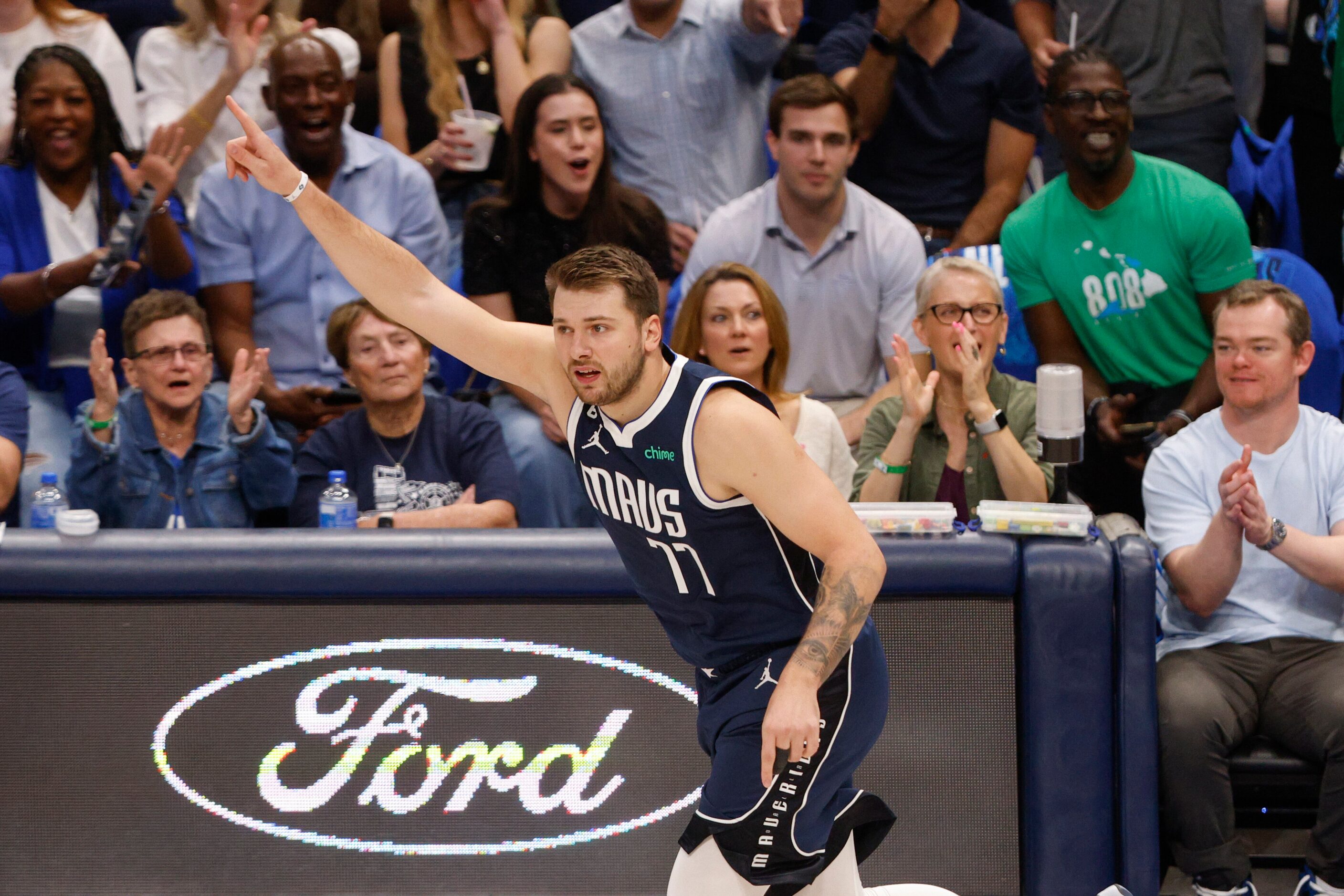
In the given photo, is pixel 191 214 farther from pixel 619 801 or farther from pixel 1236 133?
pixel 1236 133

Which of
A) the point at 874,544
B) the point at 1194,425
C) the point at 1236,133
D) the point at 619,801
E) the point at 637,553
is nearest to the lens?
the point at 874,544

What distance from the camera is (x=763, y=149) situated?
5.94 meters

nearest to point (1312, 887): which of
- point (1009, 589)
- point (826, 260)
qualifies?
point (1009, 589)

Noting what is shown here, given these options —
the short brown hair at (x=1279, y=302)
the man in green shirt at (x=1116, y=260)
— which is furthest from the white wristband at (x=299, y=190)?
the man in green shirt at (x=1116, y=260)

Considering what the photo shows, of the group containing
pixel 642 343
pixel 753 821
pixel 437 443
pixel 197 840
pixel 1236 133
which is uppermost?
pixel 1236 133

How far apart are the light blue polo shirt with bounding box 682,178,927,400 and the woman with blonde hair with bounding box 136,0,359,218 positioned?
168 centimetres

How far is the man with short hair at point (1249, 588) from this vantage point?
3561 mm

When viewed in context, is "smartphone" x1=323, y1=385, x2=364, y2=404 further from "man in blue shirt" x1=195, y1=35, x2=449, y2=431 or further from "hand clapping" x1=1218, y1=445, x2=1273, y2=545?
"hand clapping" x1=1218, y1=445, x2=1273, y2=545

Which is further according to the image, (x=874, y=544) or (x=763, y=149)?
(x=763, y=149)

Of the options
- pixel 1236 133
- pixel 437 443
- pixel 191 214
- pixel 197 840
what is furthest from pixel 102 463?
pixel 1236 133

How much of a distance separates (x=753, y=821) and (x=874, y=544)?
23.4 inches

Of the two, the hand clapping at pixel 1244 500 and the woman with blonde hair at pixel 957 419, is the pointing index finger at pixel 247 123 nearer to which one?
the woman with blonde hair at pixel 957 419

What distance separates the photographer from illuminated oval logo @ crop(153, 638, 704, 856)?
3596mm

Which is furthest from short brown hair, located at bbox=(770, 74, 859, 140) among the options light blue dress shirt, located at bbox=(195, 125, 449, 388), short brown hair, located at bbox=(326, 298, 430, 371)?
short brown hair, located at bbox=(326, 298, 430, 371)
